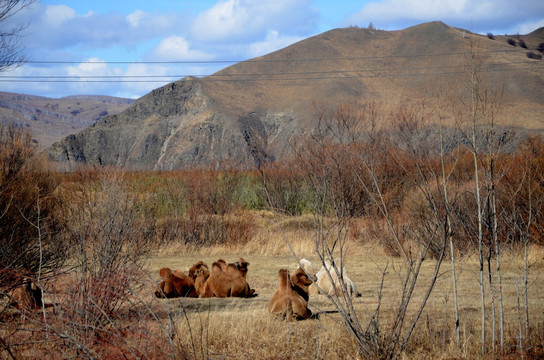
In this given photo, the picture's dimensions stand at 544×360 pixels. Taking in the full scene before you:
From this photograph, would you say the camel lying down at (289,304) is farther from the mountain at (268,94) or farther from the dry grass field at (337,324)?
the mountain at (268,94)

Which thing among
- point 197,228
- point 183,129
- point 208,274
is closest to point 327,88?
point 183,129

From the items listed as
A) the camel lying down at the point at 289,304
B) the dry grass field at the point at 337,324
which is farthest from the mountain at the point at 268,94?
the camel lying down at the point at 289,304

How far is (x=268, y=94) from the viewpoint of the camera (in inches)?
3263

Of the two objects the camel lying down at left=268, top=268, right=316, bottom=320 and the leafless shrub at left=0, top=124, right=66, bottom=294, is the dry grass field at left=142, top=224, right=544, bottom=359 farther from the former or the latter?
the leafless shrub at left=0, top=124, right=66, bottom=294

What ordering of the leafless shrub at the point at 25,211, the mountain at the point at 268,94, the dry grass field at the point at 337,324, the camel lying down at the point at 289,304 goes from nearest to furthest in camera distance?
the dry grass field at the point at 337,324, the camel lying down at the point at 289,304, the leafless shrub at the point at 25,211, the mountain at the point at 268,94

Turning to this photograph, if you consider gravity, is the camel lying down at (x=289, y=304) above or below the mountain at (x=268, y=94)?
below

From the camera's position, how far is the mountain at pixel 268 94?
71.6m

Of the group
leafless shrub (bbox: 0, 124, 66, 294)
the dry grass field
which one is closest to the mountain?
leafless shrub (bbox: 0, 124, 66, 294)

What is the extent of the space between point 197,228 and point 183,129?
6100 centimetres

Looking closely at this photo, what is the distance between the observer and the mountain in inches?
2820

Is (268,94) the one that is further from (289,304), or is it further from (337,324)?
(337,324)

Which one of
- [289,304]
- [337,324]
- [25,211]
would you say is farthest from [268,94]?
[337,324]

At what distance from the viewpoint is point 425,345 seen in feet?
20.8

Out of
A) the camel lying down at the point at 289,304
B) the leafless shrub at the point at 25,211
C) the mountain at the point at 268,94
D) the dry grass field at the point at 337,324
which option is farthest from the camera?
the mountain at the point at 268,94
